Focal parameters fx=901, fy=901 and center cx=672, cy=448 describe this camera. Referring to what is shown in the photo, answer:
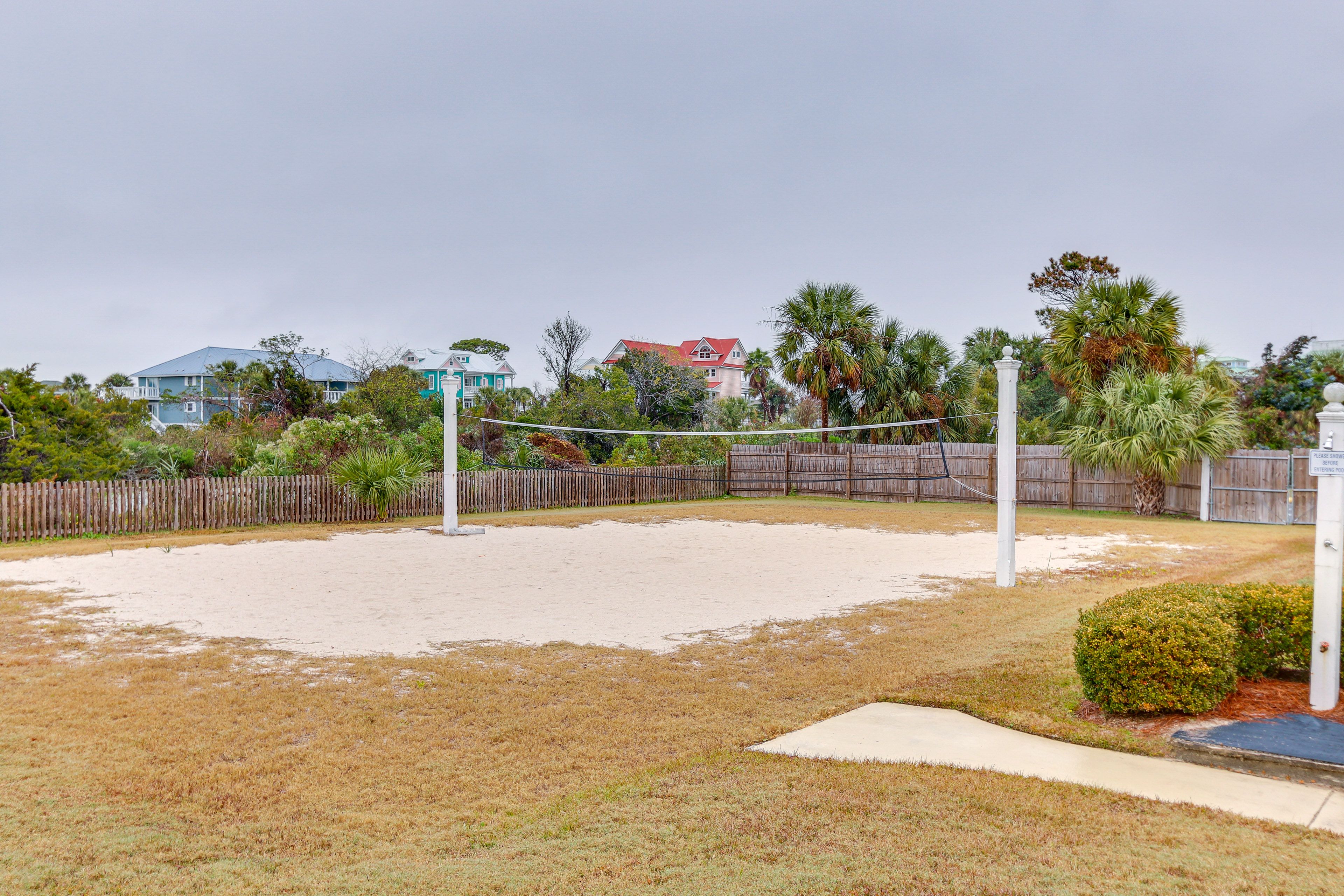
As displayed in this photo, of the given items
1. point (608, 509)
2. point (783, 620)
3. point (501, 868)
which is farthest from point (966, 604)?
point (608, 509)

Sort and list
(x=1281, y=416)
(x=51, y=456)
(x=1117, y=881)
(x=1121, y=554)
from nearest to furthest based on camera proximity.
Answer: (x=1117, y=881) → (x=1121, y=554) → (x=51, y=456) → (x=1281, y=416)

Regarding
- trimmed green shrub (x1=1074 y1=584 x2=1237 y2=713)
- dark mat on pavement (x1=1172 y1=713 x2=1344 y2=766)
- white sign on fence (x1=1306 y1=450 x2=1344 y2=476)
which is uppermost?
white sign on fence (x1=1306 y1=450 x2=1344 y2=476)

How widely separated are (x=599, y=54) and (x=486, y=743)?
65.7 ft

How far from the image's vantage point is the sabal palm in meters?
23.2

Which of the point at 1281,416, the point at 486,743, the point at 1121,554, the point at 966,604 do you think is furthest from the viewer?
the point at 1281,416

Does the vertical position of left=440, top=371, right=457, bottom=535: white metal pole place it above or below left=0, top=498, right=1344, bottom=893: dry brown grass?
above

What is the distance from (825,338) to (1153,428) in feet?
33.6

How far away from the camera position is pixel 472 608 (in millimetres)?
9891

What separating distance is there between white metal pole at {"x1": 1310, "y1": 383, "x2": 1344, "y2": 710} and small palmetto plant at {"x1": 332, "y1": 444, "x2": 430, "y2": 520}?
17.2 meters

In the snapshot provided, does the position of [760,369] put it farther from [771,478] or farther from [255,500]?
[255,500]

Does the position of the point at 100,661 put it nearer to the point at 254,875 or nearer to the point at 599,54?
the point at 254,875

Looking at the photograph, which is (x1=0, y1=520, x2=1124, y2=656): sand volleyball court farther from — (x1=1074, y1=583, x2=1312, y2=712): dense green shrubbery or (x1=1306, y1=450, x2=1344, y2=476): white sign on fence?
(x1=1306, y1=450, x2=1344, y2=476): white sign on fence

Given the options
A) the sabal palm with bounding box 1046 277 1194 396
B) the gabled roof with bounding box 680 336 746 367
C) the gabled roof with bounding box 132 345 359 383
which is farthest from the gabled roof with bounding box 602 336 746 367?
the sabal palm with bounding box 1046 277 1194 396

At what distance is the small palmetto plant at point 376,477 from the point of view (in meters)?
19.6
